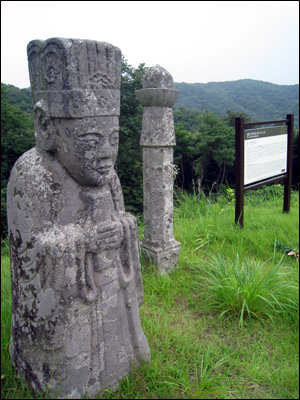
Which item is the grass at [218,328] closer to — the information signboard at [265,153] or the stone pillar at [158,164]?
the stone pillar at [158,164]

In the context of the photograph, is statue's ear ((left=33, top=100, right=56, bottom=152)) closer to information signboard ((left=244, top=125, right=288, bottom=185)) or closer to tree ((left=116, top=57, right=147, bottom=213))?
information signboard ((left=244, top=125, right=288, bottom=185))

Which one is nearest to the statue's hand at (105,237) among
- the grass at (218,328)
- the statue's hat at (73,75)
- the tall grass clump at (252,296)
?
the statue's hat at (73,75)


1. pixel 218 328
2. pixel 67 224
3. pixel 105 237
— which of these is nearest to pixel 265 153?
pixel 218 328

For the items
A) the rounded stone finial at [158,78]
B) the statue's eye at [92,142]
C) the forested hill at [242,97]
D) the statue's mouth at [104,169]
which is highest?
the forested hill at [242,97]

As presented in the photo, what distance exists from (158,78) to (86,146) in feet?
7.40

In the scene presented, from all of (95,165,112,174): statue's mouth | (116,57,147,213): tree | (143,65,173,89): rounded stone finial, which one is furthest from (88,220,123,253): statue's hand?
(116,57,147,213): tree

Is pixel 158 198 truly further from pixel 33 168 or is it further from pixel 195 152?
pixel 195 152

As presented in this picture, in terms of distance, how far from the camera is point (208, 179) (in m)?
17.6

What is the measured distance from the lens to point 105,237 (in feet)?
6.66

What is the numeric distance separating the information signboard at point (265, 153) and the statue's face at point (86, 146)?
3.73m

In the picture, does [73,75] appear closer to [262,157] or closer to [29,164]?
[29,164]

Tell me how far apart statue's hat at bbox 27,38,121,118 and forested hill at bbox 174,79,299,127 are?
21.9 metres

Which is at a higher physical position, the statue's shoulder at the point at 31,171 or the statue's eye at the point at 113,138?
the statue's eye at the point at 113,138

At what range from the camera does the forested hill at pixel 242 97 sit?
23.3 m
